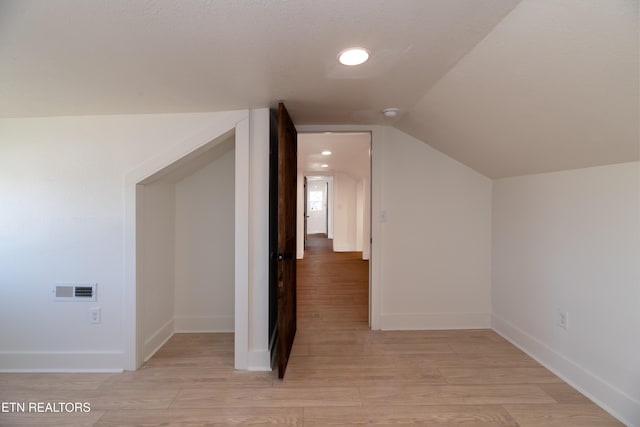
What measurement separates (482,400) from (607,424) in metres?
0.62

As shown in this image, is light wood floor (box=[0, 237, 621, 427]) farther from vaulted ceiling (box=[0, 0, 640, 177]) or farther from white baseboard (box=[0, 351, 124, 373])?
vaulted ceiling (box=[0, 0, 640, 177])

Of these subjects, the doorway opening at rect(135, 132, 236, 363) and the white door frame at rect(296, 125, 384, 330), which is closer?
the doorway opening at rect(135, 132, 236, 363)

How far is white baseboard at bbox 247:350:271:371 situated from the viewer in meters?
2.21

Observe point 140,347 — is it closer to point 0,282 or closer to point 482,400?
point 0,282

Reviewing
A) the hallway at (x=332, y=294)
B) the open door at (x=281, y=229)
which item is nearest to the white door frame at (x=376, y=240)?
the hallway at (x=332, y=294)

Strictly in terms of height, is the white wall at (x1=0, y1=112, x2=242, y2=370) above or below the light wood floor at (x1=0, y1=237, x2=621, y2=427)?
above

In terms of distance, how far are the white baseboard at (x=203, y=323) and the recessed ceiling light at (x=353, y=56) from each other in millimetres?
2501

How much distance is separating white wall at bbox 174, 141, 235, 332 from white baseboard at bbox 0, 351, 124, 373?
0.69m

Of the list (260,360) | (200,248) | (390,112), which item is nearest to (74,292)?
(200,248)

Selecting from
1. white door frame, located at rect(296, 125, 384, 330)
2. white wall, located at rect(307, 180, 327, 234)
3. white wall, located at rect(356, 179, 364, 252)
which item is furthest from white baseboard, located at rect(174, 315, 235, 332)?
white wall, located at rect(307, 180, 327, 234)

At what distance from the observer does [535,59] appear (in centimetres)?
133

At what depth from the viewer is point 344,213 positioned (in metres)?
7.77

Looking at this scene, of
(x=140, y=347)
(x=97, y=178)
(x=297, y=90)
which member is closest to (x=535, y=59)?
(x=297, y=90)

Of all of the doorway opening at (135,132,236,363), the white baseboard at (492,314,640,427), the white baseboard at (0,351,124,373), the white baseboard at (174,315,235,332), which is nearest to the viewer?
the white baseboard at (492,314,640,427)
